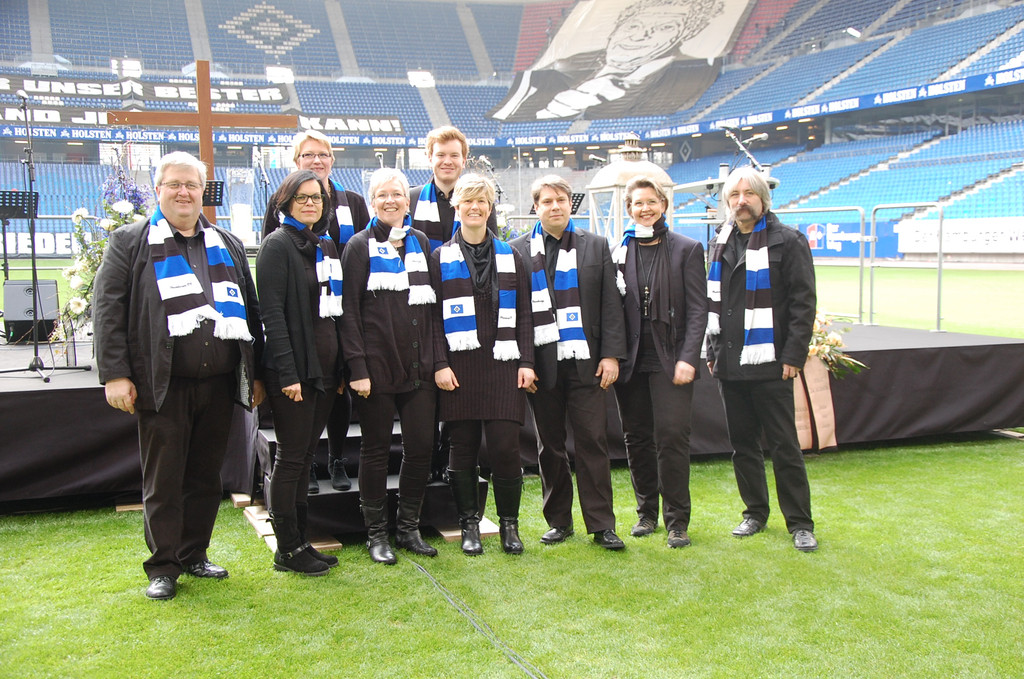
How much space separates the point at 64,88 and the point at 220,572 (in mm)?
31187

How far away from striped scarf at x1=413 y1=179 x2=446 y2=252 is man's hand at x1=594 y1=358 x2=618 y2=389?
0.91m

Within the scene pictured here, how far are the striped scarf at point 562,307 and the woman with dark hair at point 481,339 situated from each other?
0.18ft

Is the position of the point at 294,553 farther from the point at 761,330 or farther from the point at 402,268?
the point at 761,330

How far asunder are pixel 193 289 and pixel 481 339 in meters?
1.15

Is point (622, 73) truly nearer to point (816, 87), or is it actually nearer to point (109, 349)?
point (816, 87)

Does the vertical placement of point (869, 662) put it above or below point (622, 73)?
below

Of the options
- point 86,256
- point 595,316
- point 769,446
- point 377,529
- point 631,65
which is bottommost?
point 377,529

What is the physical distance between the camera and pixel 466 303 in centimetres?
341

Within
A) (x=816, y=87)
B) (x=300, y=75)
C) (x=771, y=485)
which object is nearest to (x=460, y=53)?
(x=300, y=75)

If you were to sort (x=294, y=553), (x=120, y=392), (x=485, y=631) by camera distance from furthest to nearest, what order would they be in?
(x=294, y=553), (x=120, y=392), (x=485, y=631)

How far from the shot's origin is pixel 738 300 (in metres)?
3.71

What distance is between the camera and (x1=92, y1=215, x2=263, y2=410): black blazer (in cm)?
288

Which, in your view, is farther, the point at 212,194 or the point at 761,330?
the point at 212,194

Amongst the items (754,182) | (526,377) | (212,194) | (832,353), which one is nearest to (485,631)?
(526,377)
